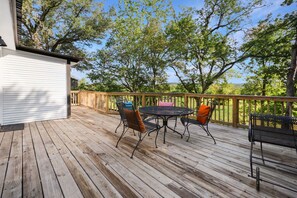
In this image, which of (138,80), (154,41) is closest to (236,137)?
(154,41)

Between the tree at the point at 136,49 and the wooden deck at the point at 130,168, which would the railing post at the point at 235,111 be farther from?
the tree at the point at 136,49

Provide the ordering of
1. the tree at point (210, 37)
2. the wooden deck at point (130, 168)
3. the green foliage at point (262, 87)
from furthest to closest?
the green foliage at point (262, 87) < the tree at point (210, 37) < the wooden deck at point (130, 168)

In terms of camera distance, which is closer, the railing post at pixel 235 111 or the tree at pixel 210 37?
the railing post at pixel 235 111

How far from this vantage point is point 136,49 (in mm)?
11805

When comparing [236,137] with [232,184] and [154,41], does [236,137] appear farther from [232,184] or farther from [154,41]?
[154,41]

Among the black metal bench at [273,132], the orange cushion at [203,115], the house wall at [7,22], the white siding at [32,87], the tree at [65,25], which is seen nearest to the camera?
the black metal bench at [273,132]

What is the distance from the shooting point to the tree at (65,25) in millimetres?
11469

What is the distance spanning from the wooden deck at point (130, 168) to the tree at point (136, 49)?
8794 millimetres

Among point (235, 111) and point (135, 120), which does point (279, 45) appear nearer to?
point (235, 111)

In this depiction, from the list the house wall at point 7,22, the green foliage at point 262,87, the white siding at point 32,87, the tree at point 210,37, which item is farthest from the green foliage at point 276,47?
the white siding at point 32,87

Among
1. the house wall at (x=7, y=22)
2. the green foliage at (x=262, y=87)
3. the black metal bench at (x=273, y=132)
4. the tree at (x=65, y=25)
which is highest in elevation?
the tree at (x=65, y=25)

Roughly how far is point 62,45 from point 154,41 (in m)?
8.24

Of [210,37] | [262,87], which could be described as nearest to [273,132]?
[210,37]

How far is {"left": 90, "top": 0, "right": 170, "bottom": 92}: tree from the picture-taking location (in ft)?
37.3
